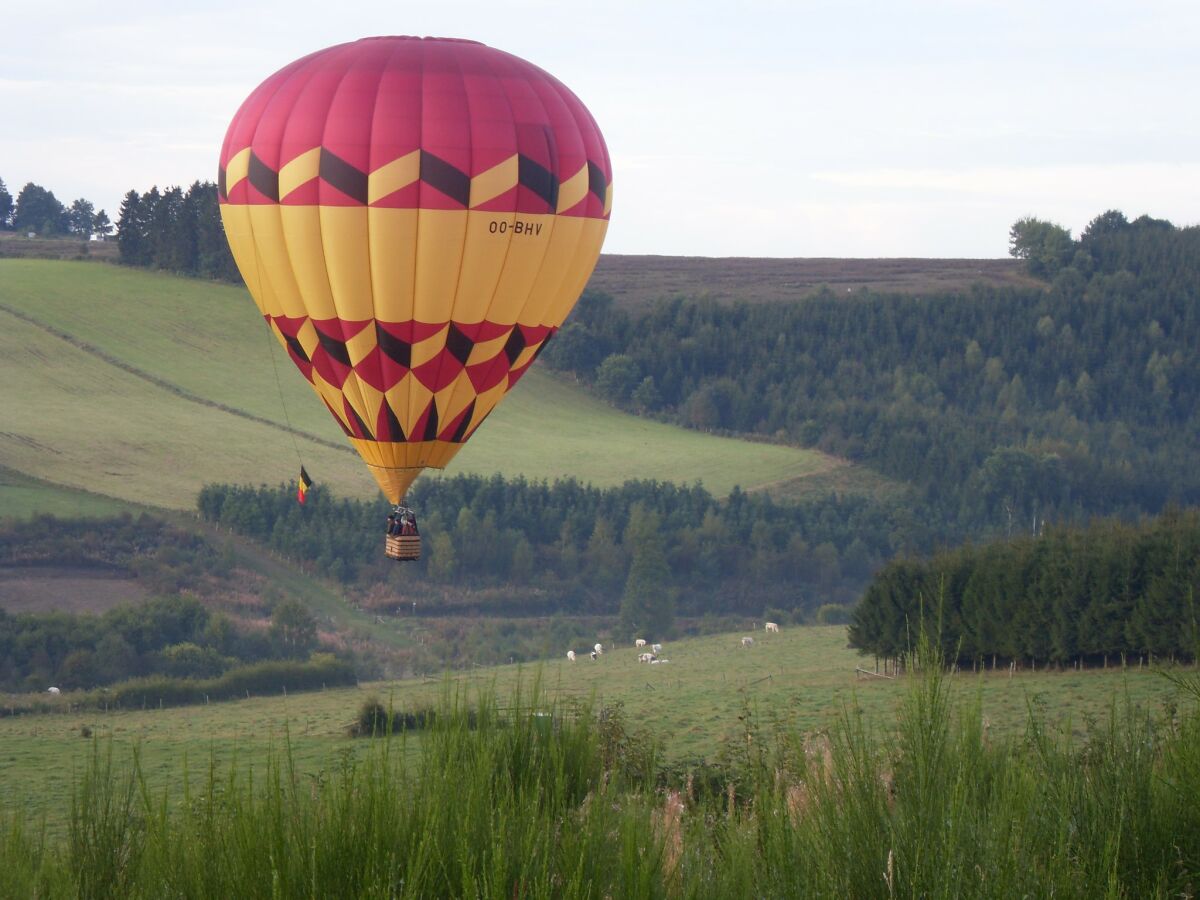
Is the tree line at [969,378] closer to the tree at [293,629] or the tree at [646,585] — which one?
the tree at [646,585]

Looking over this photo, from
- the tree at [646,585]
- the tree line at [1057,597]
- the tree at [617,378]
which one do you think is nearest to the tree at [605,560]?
A: the tree at [646,585]

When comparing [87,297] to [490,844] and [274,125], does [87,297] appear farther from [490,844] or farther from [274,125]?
[490,844]

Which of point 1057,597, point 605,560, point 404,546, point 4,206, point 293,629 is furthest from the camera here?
point 4,206

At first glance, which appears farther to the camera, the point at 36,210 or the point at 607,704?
the point at 36,210

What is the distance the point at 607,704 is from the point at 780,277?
389 feet

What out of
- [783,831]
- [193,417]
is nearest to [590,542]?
[193,417]

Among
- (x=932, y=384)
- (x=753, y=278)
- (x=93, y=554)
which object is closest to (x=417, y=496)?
(x=93, y=554)

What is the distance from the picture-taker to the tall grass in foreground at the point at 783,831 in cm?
843

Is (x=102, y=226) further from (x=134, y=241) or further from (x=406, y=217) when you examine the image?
(x=406, y=217)

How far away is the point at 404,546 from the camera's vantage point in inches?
1022

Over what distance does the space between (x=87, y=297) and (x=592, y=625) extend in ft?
187

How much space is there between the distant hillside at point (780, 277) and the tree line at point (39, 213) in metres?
63.9

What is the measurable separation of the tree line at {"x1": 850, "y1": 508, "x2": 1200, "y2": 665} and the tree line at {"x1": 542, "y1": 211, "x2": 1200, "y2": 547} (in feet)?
146

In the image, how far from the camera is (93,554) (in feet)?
234
